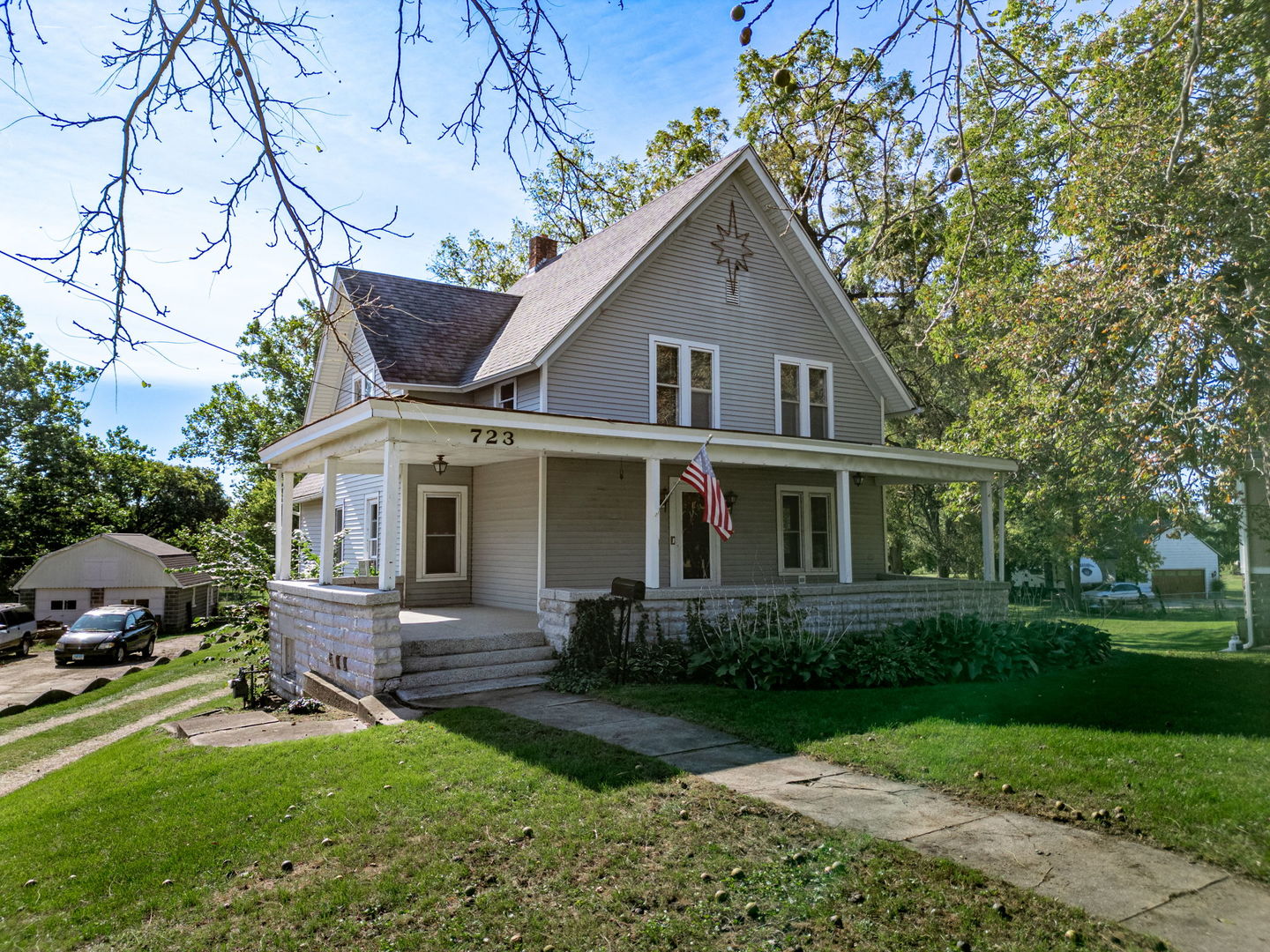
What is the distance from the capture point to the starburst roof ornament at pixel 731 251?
16203 mm

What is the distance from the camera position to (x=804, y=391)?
17.2 meters

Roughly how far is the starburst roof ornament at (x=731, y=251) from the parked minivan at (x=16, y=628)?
91.1ft

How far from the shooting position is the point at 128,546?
117ft

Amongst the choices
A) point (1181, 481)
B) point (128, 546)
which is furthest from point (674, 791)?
point (128, 546)

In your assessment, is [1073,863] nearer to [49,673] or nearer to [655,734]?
[655,734]

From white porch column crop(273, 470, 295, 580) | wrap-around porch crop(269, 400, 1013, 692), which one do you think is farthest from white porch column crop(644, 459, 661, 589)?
Answer: white porch column crop(273, 470, 295, 580)

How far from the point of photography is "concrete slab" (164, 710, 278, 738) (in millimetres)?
9289

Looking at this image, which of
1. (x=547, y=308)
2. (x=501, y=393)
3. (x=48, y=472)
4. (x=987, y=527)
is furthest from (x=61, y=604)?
(x=987, y=527)

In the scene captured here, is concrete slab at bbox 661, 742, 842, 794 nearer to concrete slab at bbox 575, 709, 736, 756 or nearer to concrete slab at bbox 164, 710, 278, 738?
concrete slab at bbox 575, 709, 736, 756

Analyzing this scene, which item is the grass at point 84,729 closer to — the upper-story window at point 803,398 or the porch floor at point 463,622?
the porch floor at point 463,622

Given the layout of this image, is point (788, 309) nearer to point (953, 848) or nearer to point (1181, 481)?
point (1181, 481)

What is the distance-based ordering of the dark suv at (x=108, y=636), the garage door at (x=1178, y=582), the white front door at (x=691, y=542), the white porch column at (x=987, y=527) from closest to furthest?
the white front door at (x=691, y=542)
the white porch column at (x=987, y=527)
the dark suv at (x=108, y=636)
the garage door at (x=1178, y=582)

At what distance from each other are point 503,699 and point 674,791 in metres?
4.16

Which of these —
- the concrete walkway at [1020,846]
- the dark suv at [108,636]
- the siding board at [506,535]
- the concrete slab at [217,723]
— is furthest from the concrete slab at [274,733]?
the dark suv at [108,636]
